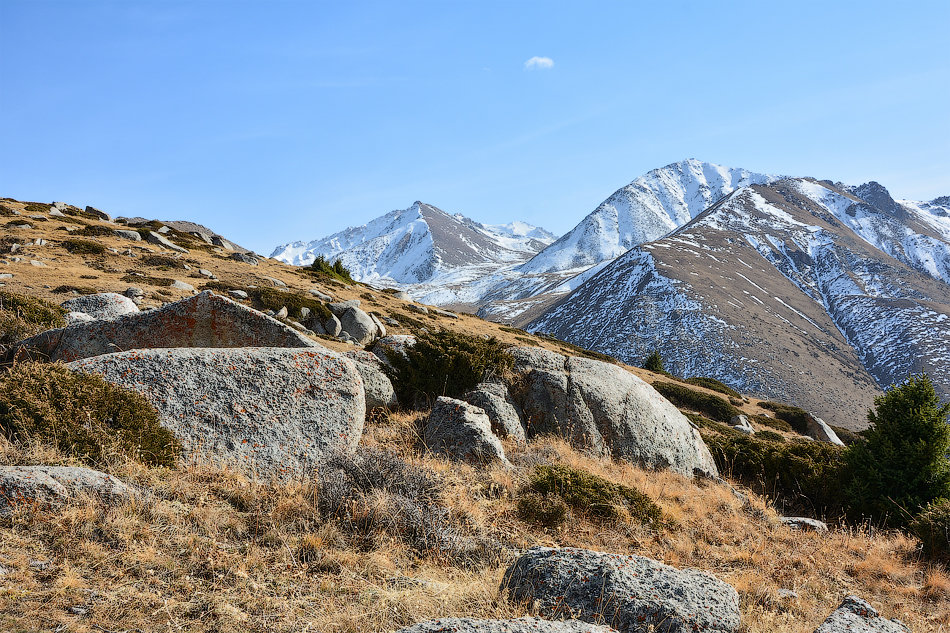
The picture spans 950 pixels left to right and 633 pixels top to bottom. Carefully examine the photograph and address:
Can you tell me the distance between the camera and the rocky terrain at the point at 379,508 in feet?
14.3

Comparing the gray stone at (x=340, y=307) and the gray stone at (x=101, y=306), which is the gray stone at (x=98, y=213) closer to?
the gray stone at (x=340, y=307)

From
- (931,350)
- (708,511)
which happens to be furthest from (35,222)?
(931,350)

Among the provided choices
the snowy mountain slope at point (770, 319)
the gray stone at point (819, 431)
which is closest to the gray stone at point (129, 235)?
the gray stone at point (819, 431)

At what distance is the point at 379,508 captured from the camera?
19.5 ft

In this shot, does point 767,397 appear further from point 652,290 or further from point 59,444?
point 59,444

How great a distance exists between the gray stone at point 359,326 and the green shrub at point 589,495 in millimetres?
18080

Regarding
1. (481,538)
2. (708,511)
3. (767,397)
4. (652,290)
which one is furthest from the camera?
(652,290)

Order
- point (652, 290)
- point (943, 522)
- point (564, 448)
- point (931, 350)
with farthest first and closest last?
point (652, 290)
point (931, 350)
point (564, 448)
point (943, 522)

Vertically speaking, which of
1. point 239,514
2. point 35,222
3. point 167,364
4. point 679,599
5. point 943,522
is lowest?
point 943,522

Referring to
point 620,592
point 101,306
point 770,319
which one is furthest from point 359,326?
point 770,319

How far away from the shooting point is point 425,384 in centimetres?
1139

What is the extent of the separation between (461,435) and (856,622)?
5.72 meters

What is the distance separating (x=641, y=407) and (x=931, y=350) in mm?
171909

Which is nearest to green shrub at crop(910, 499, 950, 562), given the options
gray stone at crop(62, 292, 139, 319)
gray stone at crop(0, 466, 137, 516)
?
gray stone at crop(0, 466, 137, 516)
